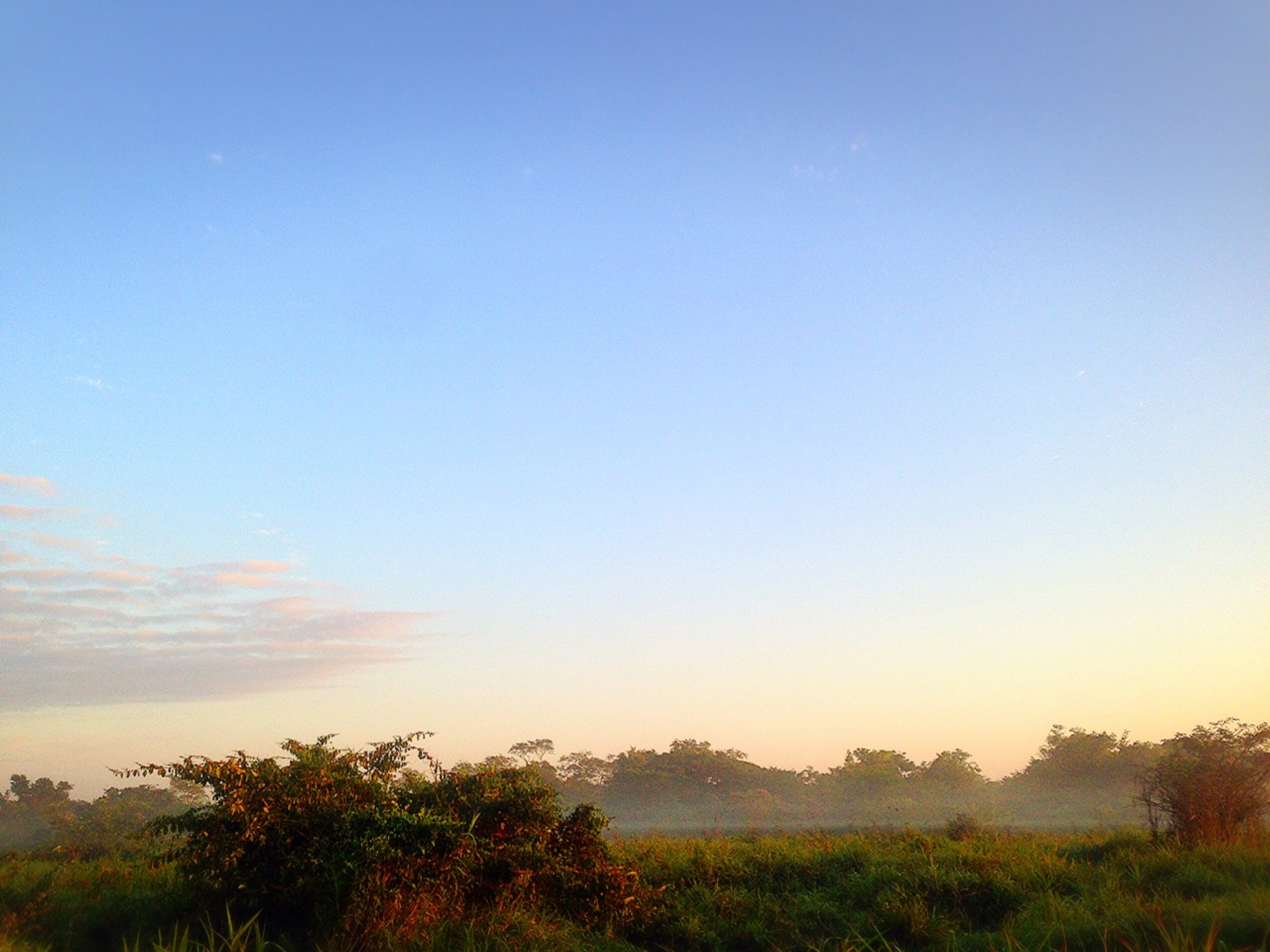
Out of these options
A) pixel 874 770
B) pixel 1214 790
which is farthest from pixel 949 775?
pixel 1214 790

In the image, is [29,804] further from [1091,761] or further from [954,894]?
[1091,761]

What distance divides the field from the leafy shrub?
0.48m

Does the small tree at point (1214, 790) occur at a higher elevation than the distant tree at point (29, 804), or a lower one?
higher

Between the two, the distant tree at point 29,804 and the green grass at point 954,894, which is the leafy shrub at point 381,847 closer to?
the green grass at point 954,894

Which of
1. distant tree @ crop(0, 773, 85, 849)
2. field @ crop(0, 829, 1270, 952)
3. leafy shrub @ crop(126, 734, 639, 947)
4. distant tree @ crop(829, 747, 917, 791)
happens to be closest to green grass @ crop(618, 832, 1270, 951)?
field @ crop(0, 829, 1270, 952)

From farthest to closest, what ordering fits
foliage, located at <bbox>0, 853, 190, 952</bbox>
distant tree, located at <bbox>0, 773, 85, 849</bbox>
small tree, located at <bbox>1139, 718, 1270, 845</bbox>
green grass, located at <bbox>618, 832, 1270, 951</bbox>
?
distant tree, located at <bbox>0, 773, 85, 849</bbox>
small tree, located at <bbox>1139, 718, 1270, 845</bbox>
green grass, located at <bbox>618, 832, 1270, 951</bbox>
foliage, located at <bbox>0, 853, 190, 952</bbox>

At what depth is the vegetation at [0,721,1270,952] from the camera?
1016 centimetres

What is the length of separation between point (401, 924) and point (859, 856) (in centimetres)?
1219

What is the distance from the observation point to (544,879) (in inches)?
473

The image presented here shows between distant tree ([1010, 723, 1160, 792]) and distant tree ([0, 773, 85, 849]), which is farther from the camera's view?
distant tree ([1010, 723, 1160, 792])

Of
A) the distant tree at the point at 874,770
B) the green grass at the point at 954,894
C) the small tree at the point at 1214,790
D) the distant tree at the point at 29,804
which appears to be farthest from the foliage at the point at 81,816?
the distant tree at the point at 874,770

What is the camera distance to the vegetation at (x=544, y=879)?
1016cm

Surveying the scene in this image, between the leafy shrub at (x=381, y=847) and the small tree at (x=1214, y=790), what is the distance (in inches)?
495

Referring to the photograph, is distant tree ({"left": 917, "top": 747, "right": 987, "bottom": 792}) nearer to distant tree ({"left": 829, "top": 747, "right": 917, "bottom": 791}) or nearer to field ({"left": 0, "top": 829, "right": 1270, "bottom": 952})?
distant tree ({"left": 829, "top": 747, "right": 917, "bottom": 791})
